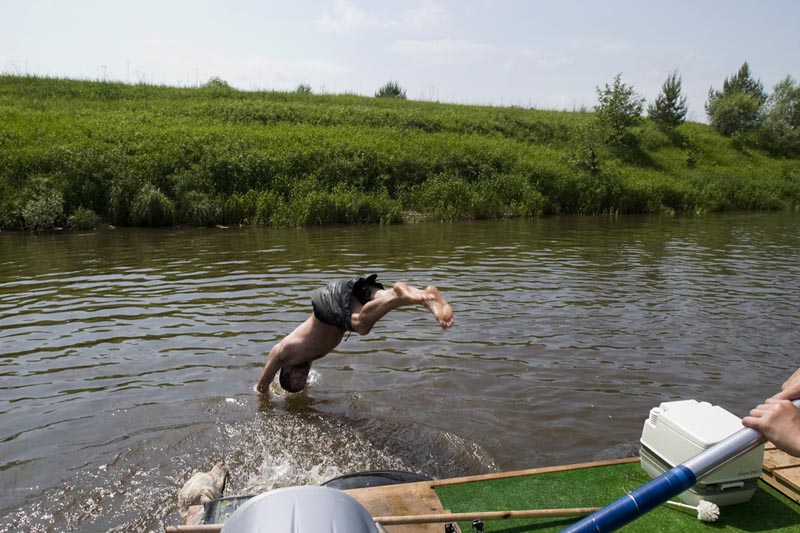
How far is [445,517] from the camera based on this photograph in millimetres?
4113

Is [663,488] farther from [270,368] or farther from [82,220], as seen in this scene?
[82,220]

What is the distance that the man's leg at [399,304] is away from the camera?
5273 mm

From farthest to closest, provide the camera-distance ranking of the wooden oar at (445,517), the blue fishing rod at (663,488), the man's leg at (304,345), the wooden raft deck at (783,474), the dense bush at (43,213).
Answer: the dense bush at (43,213), the man's leg at (304,345), the wooden raft deck at (783,474), the wooden oar at (445,517), the blue fishing rod at (663,488)

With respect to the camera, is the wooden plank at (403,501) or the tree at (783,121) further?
the tree at (783,121)

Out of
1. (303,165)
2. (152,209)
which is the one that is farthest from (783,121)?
(152,209)

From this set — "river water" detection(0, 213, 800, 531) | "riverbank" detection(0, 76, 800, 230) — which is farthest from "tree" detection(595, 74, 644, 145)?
"river water" detection(0, 213, 800, 531)

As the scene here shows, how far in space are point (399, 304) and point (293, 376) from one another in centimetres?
234

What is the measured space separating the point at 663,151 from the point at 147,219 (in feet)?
134

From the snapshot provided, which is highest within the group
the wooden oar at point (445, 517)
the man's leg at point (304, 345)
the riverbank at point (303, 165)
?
the riverbank at point (303, 165)

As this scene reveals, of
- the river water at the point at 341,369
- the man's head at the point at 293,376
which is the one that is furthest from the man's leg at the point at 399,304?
the man's head at the point at 293,376

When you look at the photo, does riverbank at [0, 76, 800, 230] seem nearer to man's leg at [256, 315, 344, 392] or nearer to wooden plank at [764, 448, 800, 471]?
man's leg at [256, 315, 344, 392]

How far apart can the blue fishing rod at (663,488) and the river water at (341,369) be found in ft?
11.0

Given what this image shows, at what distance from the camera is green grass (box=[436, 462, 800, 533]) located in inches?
174

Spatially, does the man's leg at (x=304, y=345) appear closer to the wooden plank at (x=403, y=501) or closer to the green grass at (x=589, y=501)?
the wooden plank at (x=403, y=501)
